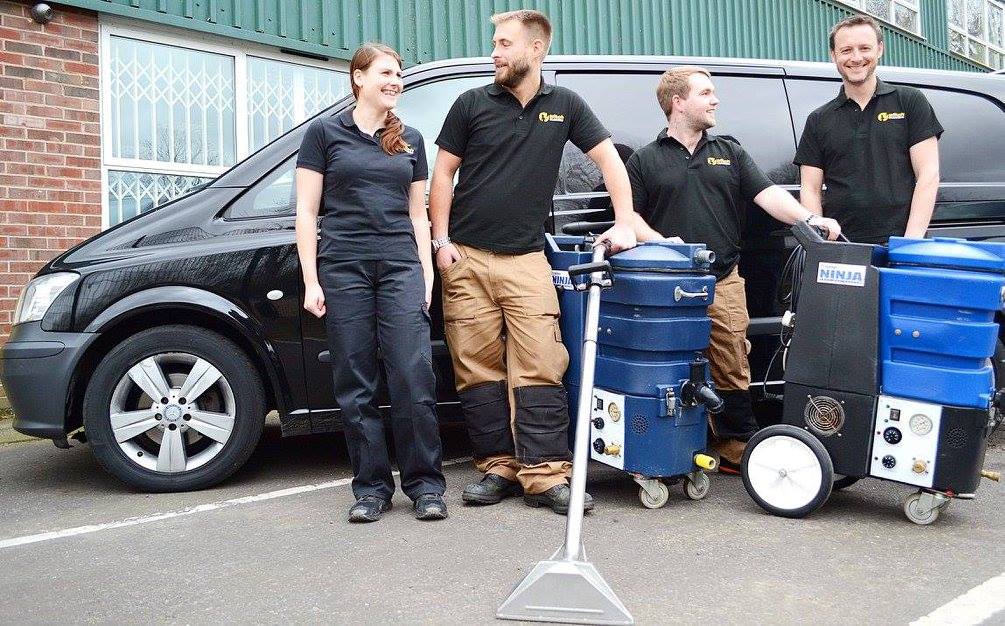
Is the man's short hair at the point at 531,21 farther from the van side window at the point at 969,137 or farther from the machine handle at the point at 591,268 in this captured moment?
the van side window at the point at 969,137

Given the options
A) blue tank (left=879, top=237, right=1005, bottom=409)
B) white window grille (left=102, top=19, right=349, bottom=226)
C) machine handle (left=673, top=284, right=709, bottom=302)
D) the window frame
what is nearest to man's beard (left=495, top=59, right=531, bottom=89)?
machine handle (left=673, top=284, right=709, bottom=302)

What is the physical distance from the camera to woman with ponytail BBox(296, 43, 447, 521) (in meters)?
3.90

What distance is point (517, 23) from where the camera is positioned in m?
4.03

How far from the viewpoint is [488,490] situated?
163 inches

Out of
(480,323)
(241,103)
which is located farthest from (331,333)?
(241,103)

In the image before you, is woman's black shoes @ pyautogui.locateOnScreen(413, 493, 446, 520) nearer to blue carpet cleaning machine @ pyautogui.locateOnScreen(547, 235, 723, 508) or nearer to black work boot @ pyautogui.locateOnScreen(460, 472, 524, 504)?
black work boot @ pyautogui.locateOnScreen(460, 472, 524, 504)

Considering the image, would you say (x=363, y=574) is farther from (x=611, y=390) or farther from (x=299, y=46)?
(x=299, y=46)

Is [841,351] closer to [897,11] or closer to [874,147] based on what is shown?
[874,147]

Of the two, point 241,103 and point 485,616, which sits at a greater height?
point 241,103

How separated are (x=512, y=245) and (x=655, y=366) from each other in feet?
2.55

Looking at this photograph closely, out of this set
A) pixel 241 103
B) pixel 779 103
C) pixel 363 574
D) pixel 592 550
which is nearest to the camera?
pixel 363 574

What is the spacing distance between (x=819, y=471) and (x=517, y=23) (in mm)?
2147

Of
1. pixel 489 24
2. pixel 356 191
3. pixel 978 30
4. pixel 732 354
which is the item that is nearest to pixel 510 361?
pixel 356 191

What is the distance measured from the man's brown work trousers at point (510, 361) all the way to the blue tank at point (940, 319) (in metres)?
1.31
